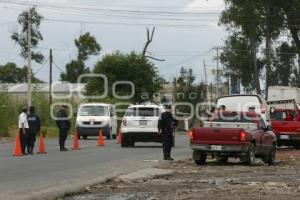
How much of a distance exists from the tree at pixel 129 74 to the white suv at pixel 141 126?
31.2m

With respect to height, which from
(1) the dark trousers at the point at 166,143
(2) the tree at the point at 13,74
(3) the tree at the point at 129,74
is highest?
(2) the tree at the point at 13,74

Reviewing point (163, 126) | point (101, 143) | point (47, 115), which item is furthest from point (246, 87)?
point (163, 126)

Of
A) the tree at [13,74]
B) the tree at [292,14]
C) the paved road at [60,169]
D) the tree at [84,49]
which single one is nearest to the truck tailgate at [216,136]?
the paved road at [60,169]

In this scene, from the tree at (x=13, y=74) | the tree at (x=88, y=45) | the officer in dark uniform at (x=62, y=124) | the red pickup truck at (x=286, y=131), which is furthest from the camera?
the tree at (x=13, y=74)

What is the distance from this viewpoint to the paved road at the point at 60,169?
1390 cm

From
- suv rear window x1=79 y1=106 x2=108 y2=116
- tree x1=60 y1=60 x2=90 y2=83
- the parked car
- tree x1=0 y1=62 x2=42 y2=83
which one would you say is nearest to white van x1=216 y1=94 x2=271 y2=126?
the parked car

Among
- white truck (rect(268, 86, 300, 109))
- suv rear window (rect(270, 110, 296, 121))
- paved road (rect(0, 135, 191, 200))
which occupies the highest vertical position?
white truck (rect(268, 86, 300, 109))

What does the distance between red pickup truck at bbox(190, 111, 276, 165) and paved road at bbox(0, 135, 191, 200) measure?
1.49 metres

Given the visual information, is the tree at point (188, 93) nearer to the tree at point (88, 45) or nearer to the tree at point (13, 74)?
the tree at point (88, 45)

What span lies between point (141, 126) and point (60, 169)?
37.4 feet

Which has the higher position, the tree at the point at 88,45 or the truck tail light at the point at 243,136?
the tree at the point at 88,45

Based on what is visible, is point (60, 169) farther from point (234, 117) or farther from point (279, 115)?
point (279, 115)

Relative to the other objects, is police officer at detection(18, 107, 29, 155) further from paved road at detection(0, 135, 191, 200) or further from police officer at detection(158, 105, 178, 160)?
police officer at detection(158, 105, 178, 160)

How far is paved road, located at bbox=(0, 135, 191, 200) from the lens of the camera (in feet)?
45.6
